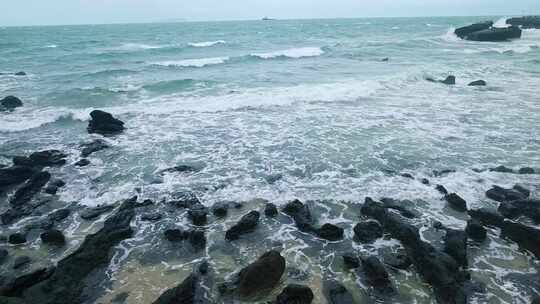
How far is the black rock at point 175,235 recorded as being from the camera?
303 inches

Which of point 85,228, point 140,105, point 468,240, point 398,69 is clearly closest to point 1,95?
point 140,105

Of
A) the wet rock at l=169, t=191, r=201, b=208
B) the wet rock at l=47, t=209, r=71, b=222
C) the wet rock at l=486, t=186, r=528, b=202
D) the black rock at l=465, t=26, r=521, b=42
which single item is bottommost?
the wet rock at l=47, t=209, r=71, b=222

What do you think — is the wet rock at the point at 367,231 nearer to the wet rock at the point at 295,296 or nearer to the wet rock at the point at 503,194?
the wet rock at the point at 295,296

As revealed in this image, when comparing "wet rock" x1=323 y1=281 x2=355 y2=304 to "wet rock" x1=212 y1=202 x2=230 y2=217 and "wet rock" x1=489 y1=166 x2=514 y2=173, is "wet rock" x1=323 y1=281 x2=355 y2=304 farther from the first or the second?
"wet rock" x1=489 y1=166 x2=514 y2=173

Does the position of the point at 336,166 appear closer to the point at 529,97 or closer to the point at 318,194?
the point at 318,194

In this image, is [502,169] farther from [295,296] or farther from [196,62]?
[196,62]

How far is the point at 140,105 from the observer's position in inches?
783

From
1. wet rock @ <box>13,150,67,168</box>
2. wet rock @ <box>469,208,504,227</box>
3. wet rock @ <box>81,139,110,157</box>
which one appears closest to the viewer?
wet rock @ <box>469,208,504,227</box>

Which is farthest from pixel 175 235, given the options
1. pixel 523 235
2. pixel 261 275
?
pixel 523 235

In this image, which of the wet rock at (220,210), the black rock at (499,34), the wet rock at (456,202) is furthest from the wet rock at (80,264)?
the black rock at (499,34)

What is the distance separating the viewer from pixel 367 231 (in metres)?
7.57

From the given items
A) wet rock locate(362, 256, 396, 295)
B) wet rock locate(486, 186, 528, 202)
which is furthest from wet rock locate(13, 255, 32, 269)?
wet rock locate(486, 186, 528, 202)

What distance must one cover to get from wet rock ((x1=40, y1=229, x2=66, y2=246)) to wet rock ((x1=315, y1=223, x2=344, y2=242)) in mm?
5496

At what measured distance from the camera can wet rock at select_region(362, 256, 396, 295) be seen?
612 centimetres
